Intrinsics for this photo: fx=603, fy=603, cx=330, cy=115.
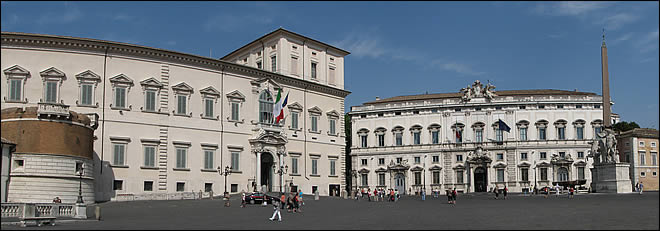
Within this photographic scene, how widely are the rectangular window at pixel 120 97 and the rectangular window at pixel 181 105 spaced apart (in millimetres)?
4057

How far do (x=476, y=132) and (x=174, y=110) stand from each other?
1807 inches

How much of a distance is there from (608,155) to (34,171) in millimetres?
38470

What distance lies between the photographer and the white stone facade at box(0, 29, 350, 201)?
39.3 m

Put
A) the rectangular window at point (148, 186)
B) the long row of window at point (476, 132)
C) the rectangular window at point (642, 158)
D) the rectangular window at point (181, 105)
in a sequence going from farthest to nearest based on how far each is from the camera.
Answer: the long row of window at point (476, 132) → the rectangular window at point (642, 158) → the rectangular window at point (181, 105) → the rectangular window at point (148, 186)

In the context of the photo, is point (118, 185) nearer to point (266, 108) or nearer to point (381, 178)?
point (266, 108)

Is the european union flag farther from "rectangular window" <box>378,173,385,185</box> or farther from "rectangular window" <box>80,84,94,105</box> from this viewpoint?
"rectangular window" <box>80,84,94,105</box>

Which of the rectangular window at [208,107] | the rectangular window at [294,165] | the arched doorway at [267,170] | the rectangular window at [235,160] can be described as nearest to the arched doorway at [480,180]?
the rectangular window at [294,165]

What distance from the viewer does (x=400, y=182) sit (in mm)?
80250

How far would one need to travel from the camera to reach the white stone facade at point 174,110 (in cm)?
3931

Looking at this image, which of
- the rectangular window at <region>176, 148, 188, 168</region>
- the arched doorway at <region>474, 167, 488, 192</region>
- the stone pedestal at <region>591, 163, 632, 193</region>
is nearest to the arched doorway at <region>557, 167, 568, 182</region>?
the arched doorway at <region>474, 167, 488, 192</region>

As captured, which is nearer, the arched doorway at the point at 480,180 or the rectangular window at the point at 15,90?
the rectangular window at the point at 15,90

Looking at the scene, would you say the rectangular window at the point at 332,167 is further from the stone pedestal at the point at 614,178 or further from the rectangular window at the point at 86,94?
the rectangular window at the point at 86,94

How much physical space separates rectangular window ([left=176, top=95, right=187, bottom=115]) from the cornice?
2624mm

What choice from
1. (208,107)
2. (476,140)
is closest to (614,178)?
(208,107)
